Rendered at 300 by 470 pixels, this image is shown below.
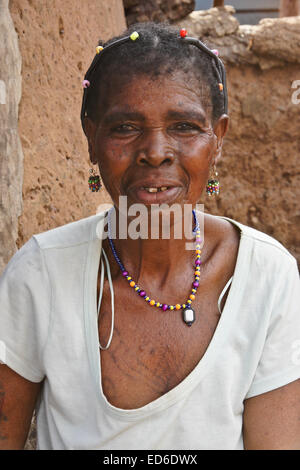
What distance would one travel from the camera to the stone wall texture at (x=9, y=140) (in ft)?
6.14

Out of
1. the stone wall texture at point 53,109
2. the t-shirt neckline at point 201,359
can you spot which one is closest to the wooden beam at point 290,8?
the stone wall texture at point 53,109

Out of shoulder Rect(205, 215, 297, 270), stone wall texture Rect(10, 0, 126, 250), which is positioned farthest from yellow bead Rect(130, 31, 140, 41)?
stone wall texture Rect(10, 0, 126, 250)

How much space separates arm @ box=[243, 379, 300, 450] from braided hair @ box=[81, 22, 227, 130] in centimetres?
82

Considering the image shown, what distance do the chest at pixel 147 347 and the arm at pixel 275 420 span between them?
0.72 ft

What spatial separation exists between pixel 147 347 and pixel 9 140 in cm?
92

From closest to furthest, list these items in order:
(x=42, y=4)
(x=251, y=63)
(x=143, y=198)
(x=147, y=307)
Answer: (x=143, y=198), (x=147, y=307), (x=42, y=4), (x=251, y=63)

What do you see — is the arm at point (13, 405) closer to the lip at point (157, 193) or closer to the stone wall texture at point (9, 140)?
the stone wall texture at point (9, 140)

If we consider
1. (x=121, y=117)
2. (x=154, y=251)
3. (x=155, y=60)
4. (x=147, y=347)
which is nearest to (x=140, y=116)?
(x=121, y=117)

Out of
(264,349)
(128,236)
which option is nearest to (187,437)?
(264,349)

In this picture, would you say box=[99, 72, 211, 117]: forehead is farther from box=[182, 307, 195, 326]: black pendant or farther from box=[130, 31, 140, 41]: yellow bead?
box=[182, 307, 195, 326]: black pendant

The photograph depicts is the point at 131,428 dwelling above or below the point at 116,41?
below

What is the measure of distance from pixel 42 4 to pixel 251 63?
2.49 m

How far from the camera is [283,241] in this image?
4.61 meters

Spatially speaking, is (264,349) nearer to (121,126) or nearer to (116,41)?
(121,126)
